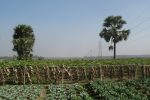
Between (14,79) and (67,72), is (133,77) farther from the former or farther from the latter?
(14,79)

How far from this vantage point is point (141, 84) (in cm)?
2733

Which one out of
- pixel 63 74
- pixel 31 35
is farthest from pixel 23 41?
pixel 63 74

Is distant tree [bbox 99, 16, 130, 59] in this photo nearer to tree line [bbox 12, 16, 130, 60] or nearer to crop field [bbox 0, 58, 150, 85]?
tree line [bbox 12, 16, 130, 60]

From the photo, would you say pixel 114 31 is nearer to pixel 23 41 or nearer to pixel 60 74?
pixel 23 41

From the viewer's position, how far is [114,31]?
2918 inches

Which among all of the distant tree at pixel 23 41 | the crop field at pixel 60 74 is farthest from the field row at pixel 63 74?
the distant tree at pixel 23 41

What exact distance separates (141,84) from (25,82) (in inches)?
440

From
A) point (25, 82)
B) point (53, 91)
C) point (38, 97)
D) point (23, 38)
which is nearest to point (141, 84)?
point (53, 91)

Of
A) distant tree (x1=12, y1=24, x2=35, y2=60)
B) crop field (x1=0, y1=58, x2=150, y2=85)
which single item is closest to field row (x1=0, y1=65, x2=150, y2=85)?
crop field (x1=0, y1=58, x2=150, y2=85)

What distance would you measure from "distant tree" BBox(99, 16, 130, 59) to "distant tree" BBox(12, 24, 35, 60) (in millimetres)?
14928

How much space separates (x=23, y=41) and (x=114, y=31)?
19158 mm

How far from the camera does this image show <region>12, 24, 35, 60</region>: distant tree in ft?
214

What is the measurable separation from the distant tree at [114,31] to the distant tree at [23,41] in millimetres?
14928

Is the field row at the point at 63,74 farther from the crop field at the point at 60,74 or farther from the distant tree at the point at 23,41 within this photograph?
the distant tree at the point at 23,41
